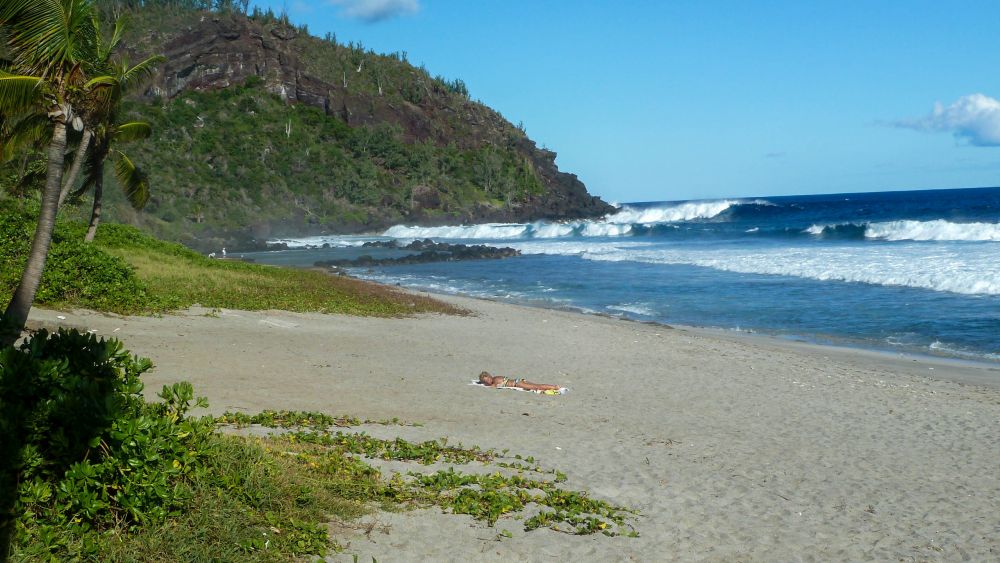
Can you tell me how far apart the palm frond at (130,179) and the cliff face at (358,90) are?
52688 mm

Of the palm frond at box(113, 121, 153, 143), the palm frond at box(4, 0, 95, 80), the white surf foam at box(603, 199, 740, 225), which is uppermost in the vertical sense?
the palm frond at box(113, 121, 153, 143)

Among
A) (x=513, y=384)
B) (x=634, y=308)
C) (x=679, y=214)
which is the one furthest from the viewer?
(x=679, y=214)

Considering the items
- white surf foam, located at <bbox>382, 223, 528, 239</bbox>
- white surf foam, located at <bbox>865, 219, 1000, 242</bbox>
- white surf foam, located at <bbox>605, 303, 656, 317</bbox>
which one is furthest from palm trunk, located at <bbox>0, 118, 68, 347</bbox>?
white surf foam, located at <bbox>382, 223, 528, 239</bbox>

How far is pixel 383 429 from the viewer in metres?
8.46

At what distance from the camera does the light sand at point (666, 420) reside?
20.2ft

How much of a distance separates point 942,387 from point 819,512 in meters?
7.25

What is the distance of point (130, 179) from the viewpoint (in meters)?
19.9

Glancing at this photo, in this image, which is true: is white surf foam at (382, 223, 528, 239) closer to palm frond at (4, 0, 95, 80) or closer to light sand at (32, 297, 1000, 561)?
light sand at (32, 297, 1000, 561)

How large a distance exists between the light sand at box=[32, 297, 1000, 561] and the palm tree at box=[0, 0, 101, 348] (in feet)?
6.26

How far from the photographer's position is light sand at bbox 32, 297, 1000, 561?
6145 millimetres

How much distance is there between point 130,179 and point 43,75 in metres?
12.3

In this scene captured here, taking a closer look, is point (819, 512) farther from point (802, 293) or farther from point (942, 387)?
point (802, 293)

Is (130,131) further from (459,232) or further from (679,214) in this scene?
(679,214)

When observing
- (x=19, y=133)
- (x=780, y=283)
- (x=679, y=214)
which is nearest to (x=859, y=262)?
(x=780, y=283)
